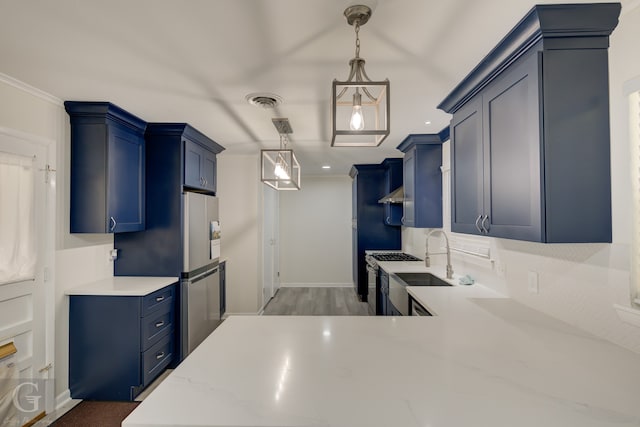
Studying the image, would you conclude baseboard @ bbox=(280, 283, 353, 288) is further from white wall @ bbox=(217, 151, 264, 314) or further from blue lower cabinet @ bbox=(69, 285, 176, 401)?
blue lower cabinet @ bbox=(69, 285, 176, 401)

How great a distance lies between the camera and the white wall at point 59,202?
7.09ft

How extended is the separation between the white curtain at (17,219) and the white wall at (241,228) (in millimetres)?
2421

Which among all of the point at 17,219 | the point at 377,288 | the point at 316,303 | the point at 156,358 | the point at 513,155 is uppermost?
the point at 513,155

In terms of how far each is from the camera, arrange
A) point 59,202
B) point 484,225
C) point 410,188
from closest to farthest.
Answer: point 484,225
point 59,202
point 410,188

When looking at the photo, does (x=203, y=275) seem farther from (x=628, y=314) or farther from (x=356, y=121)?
(x=628, y=314)

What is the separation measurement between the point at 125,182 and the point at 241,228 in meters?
1.88

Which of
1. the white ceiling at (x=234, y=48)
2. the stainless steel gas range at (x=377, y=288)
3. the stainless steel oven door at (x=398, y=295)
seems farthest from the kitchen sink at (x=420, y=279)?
the white ceiling at (x=234, y=48)

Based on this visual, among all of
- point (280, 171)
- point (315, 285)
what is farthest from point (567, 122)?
point (315, 285)

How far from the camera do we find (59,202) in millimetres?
2459

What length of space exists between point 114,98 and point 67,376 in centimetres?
234

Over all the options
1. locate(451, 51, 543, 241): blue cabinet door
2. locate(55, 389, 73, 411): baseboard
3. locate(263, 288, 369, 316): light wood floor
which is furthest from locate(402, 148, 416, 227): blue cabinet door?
locate(55, 389, 73, 411): baseboard

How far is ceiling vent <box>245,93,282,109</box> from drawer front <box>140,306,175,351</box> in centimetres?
207

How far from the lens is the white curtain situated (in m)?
2.03

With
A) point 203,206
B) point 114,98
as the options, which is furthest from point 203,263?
point 114,98
